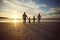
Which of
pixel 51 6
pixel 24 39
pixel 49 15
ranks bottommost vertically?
pixel 24 39

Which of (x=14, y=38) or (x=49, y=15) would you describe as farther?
(x=49, y=15)

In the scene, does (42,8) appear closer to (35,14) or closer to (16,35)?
(35,14)

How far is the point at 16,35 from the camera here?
8.73 ft

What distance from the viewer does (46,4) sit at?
3.03 metres

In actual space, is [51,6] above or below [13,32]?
above

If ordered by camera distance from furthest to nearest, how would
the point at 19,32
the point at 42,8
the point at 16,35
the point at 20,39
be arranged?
the point at 42,8 < the point at 19,32 < the point at 16,35 < the point at 20,39

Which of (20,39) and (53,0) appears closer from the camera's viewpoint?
(20,39)

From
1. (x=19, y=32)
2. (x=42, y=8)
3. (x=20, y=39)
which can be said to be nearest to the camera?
(x=20, y=39)

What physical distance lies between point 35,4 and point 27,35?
2.43ft

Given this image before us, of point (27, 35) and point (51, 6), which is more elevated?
point (51, 6)

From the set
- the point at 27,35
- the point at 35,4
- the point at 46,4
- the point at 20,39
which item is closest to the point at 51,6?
the point at 46,4

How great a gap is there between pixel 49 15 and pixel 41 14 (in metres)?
0.19

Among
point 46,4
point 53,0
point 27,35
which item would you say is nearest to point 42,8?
point 46,4

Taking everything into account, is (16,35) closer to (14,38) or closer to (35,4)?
(14,38)
